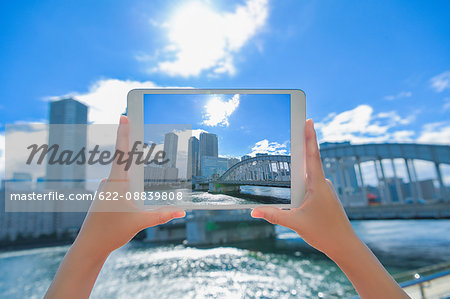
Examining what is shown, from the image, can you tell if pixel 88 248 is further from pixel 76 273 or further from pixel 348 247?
pixel 348 247

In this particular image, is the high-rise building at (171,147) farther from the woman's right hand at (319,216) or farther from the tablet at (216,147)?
the woman's right hand at (319,216)

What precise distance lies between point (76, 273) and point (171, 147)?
0.65 metres

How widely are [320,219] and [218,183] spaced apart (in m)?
0.50

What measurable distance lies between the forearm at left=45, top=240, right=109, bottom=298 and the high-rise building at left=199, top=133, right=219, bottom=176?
615mm

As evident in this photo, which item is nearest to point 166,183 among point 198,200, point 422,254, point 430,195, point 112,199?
point 198,200

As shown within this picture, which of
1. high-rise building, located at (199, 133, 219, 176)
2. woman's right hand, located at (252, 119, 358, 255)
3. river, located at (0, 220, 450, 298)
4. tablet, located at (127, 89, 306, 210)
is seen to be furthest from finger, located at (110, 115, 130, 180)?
river, located at (0, 220, 450, 298)

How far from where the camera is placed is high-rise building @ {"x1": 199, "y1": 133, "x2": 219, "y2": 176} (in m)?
1.14

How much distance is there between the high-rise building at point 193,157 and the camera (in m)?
1.14

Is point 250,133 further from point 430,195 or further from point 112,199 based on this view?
point 430,195

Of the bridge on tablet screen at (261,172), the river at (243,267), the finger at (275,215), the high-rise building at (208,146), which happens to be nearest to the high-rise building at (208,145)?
the high-rise building at (208,146)

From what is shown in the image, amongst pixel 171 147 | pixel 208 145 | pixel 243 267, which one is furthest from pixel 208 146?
pixel 243 267

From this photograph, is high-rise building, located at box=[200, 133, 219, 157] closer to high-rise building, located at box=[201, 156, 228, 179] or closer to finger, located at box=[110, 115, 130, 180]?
high-rise building, located at box=[201, 156, 228, 179]

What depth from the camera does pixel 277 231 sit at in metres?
29.7

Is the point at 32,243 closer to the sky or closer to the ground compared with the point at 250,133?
closer to the ground
